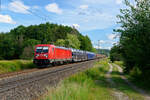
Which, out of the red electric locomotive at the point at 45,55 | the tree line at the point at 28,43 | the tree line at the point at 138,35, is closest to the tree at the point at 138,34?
the tree line at the point at 138,35

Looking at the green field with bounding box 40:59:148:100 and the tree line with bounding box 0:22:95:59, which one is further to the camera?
the tree line with bounding box 0:22:95:59

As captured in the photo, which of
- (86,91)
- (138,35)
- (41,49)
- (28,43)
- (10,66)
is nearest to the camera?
(86,91)

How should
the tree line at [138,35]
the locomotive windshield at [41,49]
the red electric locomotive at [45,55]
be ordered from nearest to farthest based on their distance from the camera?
the tree line at [138,35], the red electric locomotive at [45,55], the locomotive windshield at [41,49]

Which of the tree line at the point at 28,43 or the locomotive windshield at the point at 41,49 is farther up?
the tree line at the point at 28,43

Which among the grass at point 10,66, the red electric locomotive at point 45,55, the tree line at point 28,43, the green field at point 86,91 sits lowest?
the green field at point 86,91

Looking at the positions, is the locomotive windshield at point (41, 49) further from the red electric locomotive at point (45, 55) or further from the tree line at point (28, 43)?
the tree line at point (28, 43)

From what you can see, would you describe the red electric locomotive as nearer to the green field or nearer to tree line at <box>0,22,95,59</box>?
the green field

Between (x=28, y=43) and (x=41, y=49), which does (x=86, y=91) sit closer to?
(x=41, y=49)

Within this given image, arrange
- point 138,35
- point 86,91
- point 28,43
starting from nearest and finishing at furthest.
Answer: point 86,91
point 138,35
point 28,43

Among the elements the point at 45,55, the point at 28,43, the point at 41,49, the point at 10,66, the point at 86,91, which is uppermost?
the point at 28,43

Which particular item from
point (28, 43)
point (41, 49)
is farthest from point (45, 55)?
point (28, 43)

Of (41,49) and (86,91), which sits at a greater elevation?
(41,49)

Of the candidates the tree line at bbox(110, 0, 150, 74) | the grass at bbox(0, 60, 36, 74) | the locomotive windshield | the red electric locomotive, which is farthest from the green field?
the locomotive windshield

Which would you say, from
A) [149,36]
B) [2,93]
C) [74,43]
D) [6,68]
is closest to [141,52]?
[149,36]
